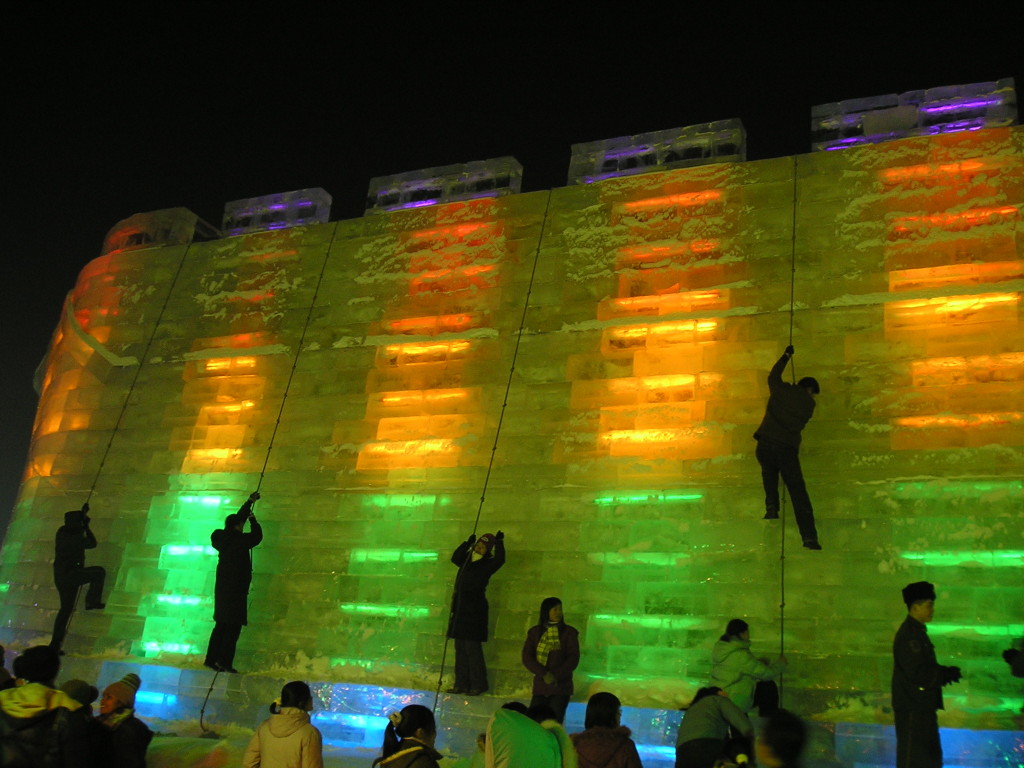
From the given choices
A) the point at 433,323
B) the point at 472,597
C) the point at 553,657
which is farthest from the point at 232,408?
the point at 553,657

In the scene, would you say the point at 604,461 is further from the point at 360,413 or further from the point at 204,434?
the point at 204,434

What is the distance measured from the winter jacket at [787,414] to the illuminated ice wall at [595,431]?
2.16 feet

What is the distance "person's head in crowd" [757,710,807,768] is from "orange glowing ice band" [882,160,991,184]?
646cm

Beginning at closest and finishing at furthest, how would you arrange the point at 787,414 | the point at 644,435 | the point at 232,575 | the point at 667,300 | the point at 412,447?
the point at 787,414 < the point at 644,435 < the point at 232,575 < the point at 667,300 < the point at 412,447

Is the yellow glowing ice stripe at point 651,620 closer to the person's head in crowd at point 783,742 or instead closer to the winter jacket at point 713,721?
the winter jacket at point 713,721

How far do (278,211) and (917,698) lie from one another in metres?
8.80

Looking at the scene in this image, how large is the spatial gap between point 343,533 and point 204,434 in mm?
2193

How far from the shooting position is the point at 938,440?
281 inches

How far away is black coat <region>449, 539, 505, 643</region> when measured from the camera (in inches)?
287

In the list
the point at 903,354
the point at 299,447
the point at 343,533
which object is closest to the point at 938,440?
the point at 903,354

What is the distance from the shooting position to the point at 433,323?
952 cm

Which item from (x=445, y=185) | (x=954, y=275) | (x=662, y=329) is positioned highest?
(x=445, y=185)

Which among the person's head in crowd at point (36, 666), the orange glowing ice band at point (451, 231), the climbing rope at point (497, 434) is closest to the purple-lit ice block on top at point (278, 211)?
the orange glowing ice band at point (451, 231)

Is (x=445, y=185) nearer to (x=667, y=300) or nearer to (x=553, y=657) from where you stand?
(x=667, y=300)
